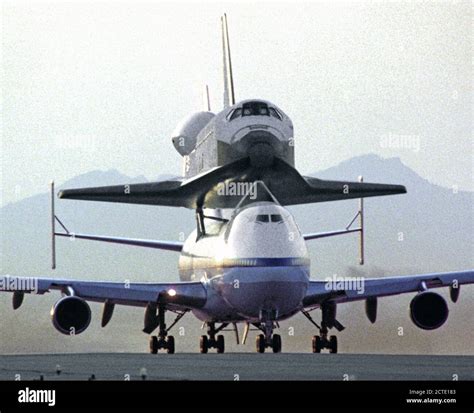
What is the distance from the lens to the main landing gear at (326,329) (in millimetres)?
45906

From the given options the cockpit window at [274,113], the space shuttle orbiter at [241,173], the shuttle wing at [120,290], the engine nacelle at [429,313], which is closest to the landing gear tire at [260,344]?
the shuttle wing at [120,290]

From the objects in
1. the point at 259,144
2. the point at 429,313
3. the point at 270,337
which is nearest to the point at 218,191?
the point at 259,144

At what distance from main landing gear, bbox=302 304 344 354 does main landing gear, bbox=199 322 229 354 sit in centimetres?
591

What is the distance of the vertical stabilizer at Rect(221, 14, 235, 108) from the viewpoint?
212ft

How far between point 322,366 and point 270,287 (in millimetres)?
8461

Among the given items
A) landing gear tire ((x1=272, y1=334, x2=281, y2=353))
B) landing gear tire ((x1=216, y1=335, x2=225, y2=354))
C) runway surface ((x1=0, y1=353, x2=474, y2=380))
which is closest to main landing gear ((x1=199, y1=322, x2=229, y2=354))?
landing gear tire ((x1=216, y1=335, x2=225, y2=354))

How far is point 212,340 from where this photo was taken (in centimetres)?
5200

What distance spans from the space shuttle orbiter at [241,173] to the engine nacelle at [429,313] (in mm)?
6937

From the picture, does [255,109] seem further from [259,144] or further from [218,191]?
[218,191]

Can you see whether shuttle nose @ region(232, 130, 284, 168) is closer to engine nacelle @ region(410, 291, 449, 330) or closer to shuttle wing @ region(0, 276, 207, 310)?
shuttle wing @ region(0, 276, 207, 310)

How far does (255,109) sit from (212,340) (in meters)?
9.56

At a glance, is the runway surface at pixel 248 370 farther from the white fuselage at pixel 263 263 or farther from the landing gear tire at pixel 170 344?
the landing gear tire at pixel 170 344
